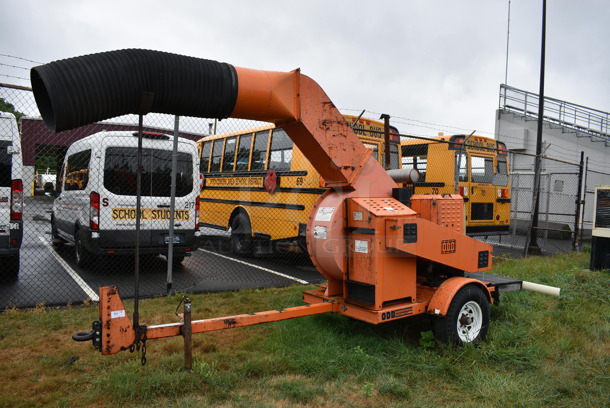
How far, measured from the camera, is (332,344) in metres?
4.48

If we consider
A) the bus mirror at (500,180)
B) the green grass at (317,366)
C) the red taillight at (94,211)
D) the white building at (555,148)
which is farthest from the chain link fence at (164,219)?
the white building at (555,148)

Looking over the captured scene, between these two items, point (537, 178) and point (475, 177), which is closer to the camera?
point (537, 178)

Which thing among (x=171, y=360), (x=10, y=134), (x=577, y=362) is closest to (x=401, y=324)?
(x=577, y=362)

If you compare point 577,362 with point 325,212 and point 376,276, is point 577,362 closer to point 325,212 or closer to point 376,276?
point 376,276

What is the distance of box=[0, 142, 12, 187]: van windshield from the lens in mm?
6324

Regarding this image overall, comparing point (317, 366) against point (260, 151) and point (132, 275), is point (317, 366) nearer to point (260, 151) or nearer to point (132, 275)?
point (132, 275)

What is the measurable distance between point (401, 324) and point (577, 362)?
1.74m

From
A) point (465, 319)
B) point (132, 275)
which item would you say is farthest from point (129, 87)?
point (132, 275)

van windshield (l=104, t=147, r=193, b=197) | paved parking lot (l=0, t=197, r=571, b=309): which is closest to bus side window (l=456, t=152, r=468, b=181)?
paved parking lot (l=0, t=197, r=571, b=309)

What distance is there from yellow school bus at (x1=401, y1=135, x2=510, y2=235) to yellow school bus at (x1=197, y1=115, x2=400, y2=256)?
225 cm

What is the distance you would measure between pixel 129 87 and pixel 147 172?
16.8ft

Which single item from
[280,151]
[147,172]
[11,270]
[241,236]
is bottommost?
[11,270]

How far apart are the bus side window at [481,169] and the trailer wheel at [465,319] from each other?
294 inches

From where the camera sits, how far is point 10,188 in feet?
20.9
